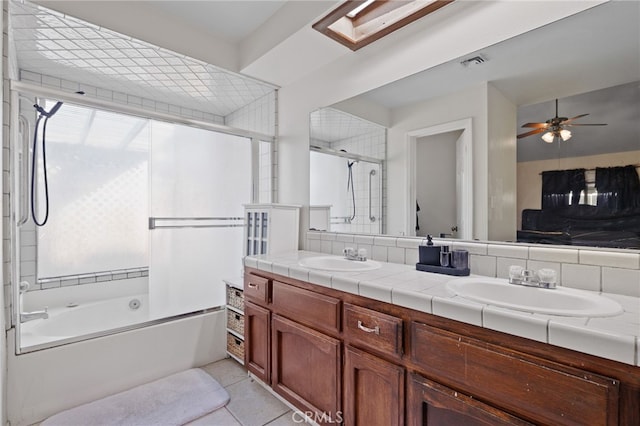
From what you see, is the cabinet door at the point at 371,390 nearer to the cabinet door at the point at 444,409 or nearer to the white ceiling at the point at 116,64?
the cabinet door at the point at 444,409

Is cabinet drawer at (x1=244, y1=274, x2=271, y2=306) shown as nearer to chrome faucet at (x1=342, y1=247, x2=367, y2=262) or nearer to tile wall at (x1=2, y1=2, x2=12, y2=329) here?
chrome faucet at (x1=342, y1=247, x2=367, y2=262)

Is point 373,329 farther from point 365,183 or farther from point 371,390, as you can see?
point 365,183

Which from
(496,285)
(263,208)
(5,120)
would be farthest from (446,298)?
(5,120)

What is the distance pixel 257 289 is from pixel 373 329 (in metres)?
0.87

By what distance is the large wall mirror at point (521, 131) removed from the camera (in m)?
1.12

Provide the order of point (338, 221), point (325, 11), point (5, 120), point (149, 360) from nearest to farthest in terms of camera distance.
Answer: point (5, 120)
point (325, 11)
point (149, 360)
point (338, 221)

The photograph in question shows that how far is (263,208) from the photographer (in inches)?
92.0

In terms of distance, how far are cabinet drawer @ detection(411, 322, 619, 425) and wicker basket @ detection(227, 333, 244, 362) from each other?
1.56m

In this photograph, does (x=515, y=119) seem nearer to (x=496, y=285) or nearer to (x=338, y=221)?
(x=496, y=285)

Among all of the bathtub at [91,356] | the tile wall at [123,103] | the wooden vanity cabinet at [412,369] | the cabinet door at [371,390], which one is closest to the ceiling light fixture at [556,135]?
the wooden vanity cabinet at [412,369]

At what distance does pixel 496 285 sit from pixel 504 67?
99cm

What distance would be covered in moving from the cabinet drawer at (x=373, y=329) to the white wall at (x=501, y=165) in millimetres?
677

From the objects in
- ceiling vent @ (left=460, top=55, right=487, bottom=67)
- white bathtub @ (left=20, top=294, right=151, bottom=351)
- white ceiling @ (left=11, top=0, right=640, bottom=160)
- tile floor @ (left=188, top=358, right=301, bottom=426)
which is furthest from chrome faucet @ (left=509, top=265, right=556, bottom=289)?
white bathtub @ (left=20, top=294, right=151, bottom=351)

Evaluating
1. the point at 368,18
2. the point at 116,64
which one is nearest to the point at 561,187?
the point at 368,18
